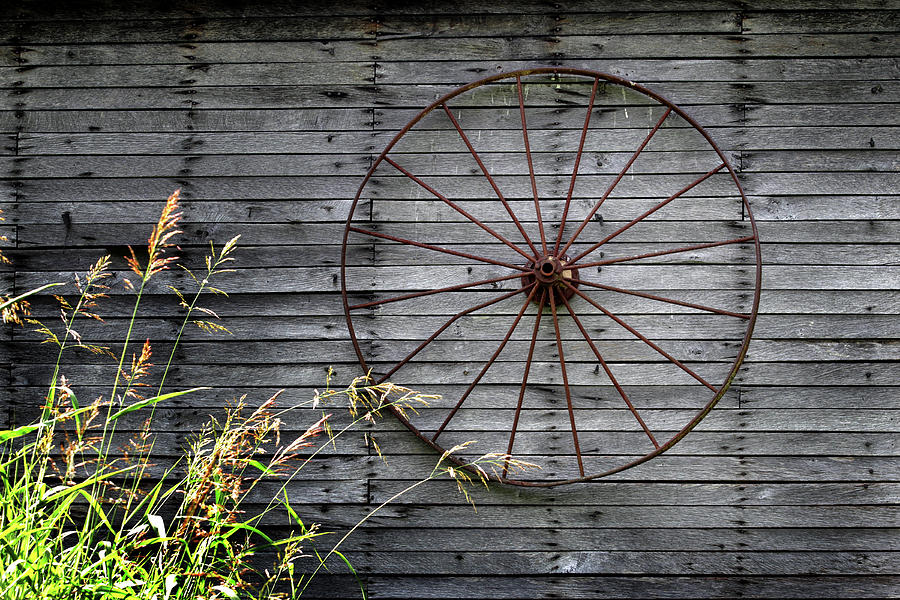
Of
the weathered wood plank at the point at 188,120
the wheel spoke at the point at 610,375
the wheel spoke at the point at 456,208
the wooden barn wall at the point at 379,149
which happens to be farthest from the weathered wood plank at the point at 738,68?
the wheel spoke at the point at 610,375

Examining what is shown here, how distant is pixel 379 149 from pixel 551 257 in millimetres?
837

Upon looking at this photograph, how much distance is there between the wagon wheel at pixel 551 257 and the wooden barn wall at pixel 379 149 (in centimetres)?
10

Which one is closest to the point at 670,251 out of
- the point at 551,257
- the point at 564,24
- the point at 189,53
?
the point at 551,257

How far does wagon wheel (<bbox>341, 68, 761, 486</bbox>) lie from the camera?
2656 mm

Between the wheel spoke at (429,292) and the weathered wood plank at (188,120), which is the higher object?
the weathered wood plank at (188,120)

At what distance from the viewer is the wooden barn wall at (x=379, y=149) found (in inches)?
104

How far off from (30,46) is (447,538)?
2.70 m

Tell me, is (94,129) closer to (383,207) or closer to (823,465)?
(383,207)

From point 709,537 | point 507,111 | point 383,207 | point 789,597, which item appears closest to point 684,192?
point 507,111

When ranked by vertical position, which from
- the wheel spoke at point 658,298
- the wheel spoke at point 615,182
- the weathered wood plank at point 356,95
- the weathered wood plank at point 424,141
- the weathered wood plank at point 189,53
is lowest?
the wheel spoke at point 658,298

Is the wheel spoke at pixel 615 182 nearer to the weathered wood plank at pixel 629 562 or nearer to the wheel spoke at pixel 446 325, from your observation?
the wheel spoke at pixel 446 325

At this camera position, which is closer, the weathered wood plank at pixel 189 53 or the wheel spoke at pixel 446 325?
the wheel spoke at pixel 446 325

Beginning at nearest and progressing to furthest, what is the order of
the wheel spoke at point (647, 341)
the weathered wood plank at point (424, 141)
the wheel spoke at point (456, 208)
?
the wheel spoke at point (647, 341) < the wheel spoke at point (456, 208) < the weathered wood plank at point (424, 141)

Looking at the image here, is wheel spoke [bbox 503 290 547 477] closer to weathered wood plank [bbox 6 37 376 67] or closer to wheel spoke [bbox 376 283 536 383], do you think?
wheel spoke [bbox 376 283 536 383]
